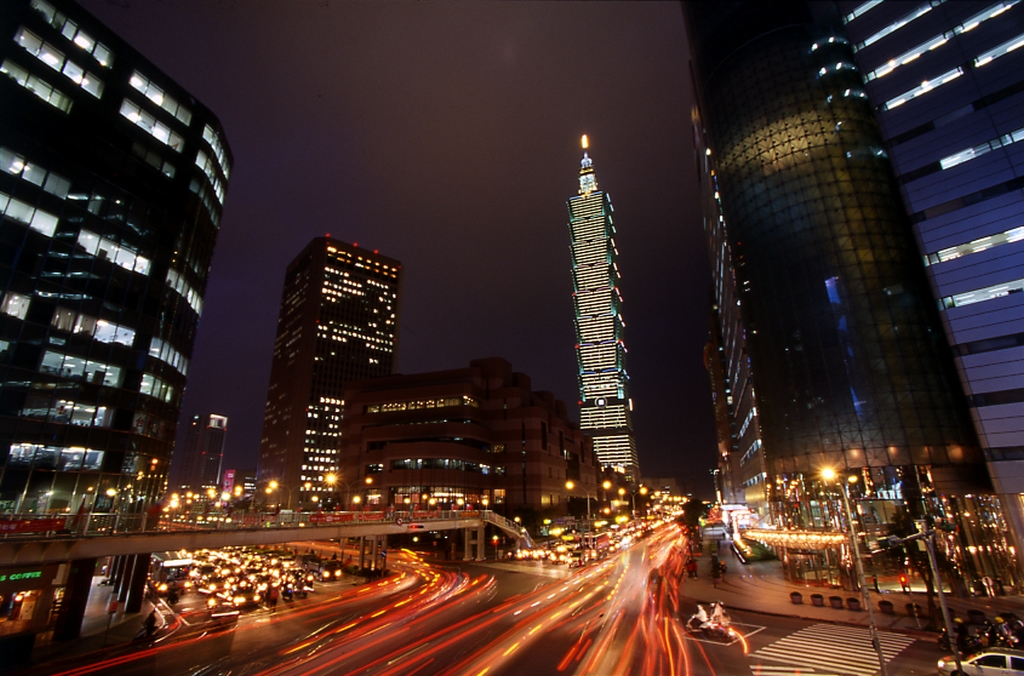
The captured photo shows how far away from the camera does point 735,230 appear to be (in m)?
59.6

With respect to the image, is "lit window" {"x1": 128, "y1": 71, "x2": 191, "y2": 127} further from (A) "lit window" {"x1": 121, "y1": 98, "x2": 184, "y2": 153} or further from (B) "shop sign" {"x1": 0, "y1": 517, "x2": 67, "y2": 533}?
(B) "shop sign" {"x1": 0, "y1": 517, "x2": 67, "y2": 533}

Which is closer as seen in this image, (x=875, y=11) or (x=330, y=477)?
(x=875, y=11)

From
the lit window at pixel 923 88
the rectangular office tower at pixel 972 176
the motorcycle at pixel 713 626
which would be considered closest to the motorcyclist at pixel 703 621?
the motorcycle at pixel 713 626

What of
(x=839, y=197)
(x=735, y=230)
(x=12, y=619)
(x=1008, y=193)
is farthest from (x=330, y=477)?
(x=1008, y=193)

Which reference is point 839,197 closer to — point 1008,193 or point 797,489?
point 1008,193

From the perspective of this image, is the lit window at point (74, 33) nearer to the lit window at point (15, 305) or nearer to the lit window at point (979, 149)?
the lit window at point (15, 305)

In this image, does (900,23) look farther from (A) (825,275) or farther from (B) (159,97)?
(B) (159,97)

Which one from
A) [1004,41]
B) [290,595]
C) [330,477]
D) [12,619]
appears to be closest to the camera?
[12,619]

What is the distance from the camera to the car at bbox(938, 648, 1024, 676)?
1678cm

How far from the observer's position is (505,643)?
2342 centimetres

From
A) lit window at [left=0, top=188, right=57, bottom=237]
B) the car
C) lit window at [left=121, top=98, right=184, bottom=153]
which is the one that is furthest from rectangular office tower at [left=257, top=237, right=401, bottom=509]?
the car

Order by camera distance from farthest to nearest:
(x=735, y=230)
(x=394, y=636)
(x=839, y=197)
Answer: (x=735, y=230), (x=839, y=197), (x=394, y=636)

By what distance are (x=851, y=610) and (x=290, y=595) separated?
38.9m

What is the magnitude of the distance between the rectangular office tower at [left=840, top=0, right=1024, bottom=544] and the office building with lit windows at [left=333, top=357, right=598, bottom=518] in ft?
240
